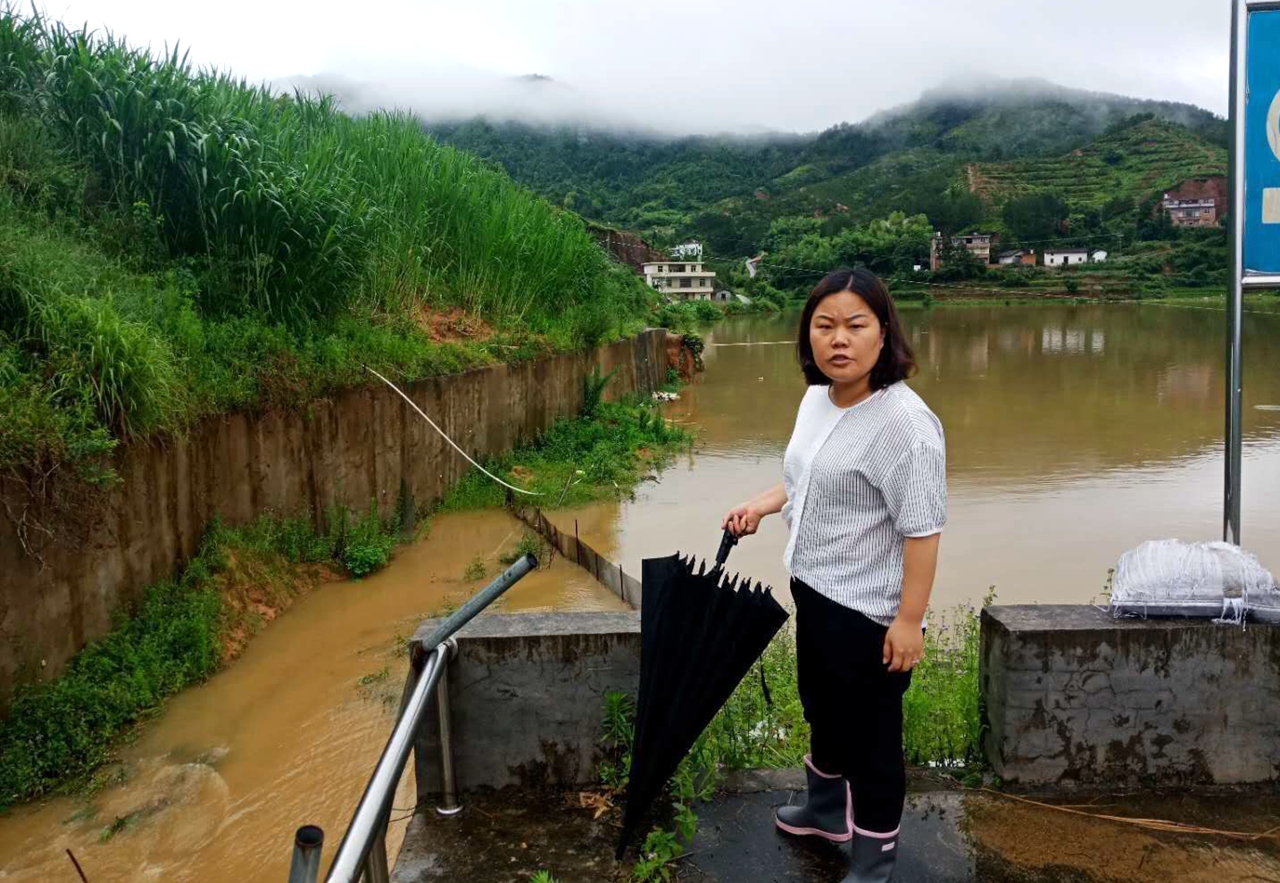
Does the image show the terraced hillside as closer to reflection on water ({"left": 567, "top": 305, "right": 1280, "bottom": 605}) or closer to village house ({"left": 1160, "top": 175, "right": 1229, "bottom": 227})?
village house ({"left": 1160, "top": 175, "right": 1229, "bottom": 227})

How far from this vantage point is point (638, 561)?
7.16 meters

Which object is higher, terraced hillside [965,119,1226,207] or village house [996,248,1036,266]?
terraced hillside [965,119,1226,207]

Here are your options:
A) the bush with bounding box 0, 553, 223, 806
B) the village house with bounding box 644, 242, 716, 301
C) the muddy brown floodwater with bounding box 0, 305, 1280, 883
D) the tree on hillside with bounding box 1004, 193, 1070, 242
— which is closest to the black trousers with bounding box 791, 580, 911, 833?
the muddy brown floodwater with bounding box 0, 305, 1280, 883

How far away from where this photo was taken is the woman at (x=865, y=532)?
1.93m

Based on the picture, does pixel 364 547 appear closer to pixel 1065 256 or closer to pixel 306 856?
pixel 306 856

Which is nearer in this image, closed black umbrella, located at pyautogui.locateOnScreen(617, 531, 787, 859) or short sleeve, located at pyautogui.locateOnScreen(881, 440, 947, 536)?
short sleeve, located at pyautogui.locateOnScreen(881, 440, 947, 536)

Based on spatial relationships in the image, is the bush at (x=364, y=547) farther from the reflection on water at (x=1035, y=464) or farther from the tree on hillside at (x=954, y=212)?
the tree on hillside at (x=954, y=212)

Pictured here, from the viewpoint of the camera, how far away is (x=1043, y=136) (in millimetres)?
128500

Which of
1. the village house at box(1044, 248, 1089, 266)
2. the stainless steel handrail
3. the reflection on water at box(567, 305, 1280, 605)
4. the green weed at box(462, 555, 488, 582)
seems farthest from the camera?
the village house at box(1044, 248, 1089, 266)

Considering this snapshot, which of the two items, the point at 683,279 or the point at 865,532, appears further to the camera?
the point at 683,279

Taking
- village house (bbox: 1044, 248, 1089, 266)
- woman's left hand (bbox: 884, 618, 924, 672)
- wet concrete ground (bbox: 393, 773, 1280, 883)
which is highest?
village house (bbox: 1044, 248, 1089, 266)

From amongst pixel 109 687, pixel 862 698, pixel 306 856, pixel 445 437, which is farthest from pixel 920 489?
pixel 445 437

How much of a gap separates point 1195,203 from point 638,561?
77534 mm

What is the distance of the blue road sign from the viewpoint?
8.89 feet
